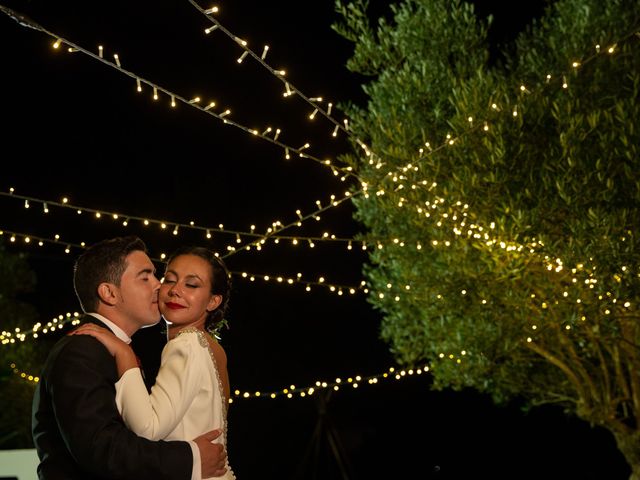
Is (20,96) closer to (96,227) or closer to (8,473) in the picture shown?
(96,227)

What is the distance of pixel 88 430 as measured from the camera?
2.71m

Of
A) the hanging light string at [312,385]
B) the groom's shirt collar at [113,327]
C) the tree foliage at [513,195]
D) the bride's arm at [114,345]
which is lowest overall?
the bride's arm at [114,345]

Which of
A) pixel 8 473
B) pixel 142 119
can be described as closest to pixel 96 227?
pixel 142 119

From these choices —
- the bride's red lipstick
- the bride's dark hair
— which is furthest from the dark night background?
the bride's red lipstick

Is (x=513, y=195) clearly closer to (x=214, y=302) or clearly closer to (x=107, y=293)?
(x=214, y=302)

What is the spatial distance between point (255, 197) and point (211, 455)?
9379 millimetres

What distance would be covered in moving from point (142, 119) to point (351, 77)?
2617 mm

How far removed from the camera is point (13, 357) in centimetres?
1311

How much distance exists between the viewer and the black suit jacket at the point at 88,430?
271 centimetres

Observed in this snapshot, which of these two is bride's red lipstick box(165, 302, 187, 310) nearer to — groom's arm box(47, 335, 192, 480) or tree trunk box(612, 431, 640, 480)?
groom's arm box(47, 335, 192, 480)

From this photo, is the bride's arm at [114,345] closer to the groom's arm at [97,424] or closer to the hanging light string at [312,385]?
the groom's arm at [97,424]

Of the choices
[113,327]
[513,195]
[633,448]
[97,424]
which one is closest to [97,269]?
[113,327]

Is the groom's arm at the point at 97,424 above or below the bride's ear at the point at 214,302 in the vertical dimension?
below

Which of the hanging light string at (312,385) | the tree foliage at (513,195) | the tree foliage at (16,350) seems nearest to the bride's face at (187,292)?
the tree foliage at (513,195)
